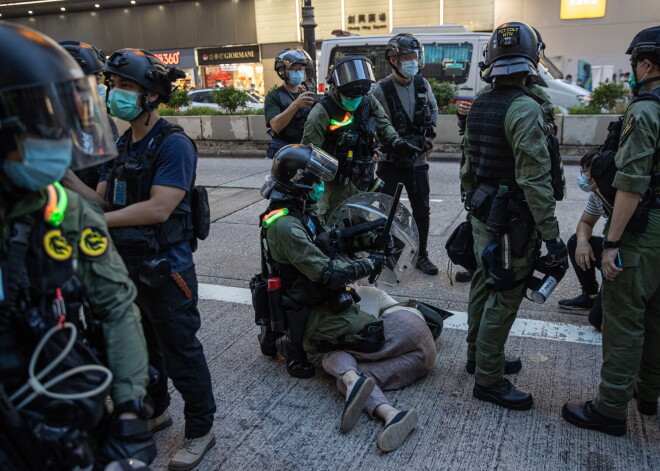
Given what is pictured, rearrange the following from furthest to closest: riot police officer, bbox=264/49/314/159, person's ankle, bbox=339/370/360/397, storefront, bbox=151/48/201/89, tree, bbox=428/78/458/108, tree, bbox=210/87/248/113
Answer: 1. storefront, bbox=151/48/201/89
2. tree, bbox=210/87/248/113
3. tree, bbox=428/78/458/108
4. riot police officer, bbox=264/49/314/159
5. person's ankle, bbox=339/370/360/397

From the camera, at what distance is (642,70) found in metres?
2.67

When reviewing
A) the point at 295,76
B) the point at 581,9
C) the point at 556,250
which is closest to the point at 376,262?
the point at 556,250

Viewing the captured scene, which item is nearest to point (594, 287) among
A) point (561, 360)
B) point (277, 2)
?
point (561, 360)

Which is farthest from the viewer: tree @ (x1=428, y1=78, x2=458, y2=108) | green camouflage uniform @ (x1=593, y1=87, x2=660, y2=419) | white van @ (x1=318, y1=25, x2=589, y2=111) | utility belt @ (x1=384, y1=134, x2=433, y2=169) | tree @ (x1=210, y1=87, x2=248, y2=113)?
tree @ (x1=210, y1=87, x2=248, y2=113)

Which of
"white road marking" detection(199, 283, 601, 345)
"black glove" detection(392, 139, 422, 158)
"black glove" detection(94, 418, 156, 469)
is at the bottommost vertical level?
"white road marking" detection(199, 283, 601, 345)

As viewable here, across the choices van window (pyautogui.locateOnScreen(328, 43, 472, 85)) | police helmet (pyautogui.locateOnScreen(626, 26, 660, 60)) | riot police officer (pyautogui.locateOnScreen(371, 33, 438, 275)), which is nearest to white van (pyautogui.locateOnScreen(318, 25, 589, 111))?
van window (pyautogui.locateOnScreen(328, 43, 472, 85))

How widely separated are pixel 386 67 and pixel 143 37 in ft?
59.8

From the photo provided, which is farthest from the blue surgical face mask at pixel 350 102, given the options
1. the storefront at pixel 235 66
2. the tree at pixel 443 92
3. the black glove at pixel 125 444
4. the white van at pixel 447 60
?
the storefront at pixel 235 66

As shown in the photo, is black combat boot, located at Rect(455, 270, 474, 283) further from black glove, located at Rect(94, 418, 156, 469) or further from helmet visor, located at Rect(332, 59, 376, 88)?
black glove, located at Rect(94, 418, 156, 469)

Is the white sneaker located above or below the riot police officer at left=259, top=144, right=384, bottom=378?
below

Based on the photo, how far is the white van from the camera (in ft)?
38.4

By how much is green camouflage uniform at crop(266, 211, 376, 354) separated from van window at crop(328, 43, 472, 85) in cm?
921

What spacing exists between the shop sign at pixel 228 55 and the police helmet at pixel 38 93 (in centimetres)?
2410

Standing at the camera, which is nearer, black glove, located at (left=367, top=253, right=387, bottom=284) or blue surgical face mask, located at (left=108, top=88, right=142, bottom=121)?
blue surgical face mask, located at (left=108, top=88, right=142, bottom=121)
